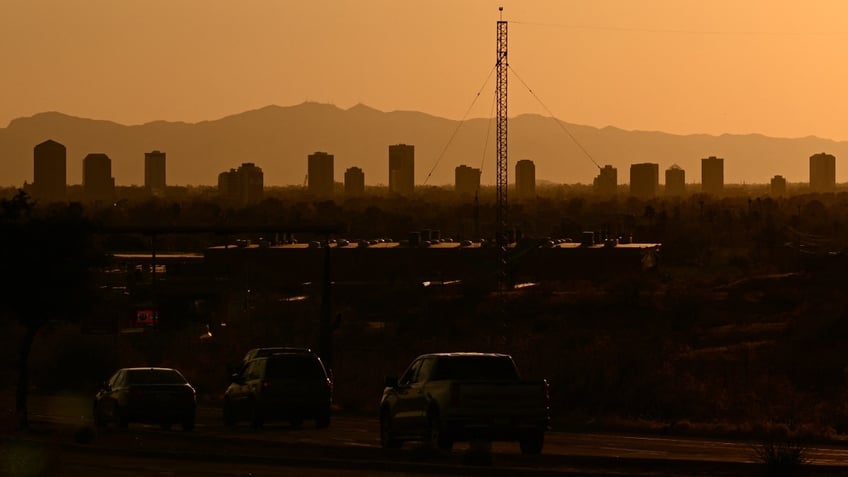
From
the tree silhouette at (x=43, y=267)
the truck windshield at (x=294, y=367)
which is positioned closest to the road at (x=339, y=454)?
the truck windshield at (x=294, y=367)

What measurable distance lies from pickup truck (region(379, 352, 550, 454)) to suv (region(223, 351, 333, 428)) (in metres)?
7.84

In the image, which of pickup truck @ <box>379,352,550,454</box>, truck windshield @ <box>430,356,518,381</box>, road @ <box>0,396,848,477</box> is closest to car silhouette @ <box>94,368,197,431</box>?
road @ <box>0,396,848,477</box>

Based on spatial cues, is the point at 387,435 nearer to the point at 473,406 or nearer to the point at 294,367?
the point at 473,406

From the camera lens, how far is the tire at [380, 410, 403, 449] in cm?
3058

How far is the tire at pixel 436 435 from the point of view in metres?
28.2

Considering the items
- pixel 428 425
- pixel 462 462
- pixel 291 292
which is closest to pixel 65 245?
pixel 428 425

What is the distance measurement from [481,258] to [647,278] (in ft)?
53.0

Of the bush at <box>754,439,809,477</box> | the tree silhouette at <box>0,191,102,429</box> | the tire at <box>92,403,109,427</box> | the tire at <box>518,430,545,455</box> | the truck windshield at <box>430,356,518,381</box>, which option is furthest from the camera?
the tire at <box>92,403,109,427</box>

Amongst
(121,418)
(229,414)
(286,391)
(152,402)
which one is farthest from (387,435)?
(229,414)

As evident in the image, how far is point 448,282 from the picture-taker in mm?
125750

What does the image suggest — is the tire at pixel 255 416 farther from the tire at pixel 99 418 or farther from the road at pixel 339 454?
the tire at pixel 99 418

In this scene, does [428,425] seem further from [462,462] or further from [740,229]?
[740,229]

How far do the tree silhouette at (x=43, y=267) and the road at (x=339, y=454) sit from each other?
2664 mm

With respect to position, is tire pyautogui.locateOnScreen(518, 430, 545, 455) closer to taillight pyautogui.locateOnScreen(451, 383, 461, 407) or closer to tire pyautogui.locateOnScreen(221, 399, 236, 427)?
taillight pyautogui.locateOnScreen(451, 383, 461, 407)
